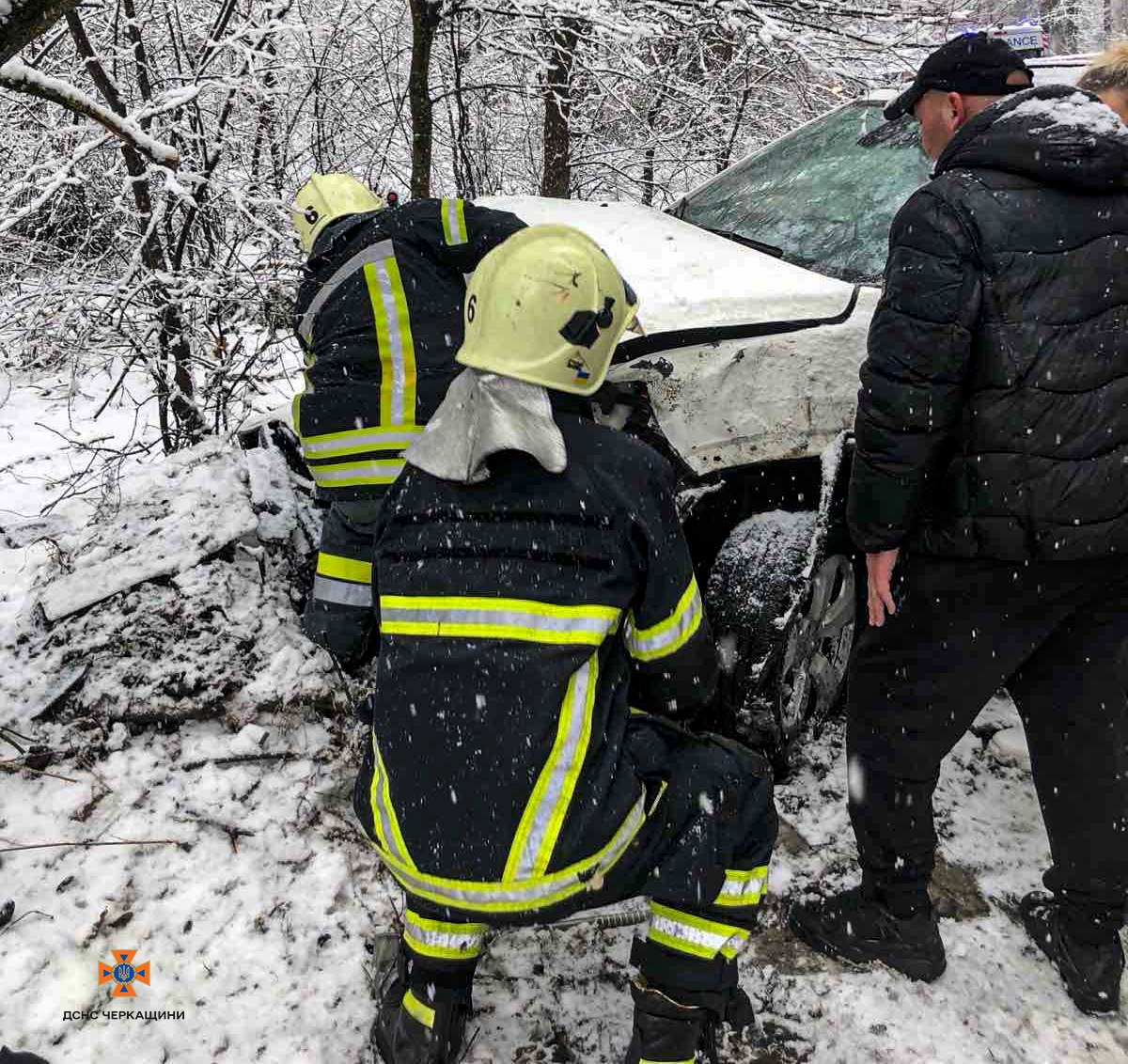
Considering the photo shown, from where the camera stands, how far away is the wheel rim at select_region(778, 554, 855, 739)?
2.61 meters

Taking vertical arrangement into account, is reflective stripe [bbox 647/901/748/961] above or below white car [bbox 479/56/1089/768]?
below

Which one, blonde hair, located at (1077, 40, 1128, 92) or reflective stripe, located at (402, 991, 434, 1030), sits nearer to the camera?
reflective stripe, located at (402, 991, 434, 1030)

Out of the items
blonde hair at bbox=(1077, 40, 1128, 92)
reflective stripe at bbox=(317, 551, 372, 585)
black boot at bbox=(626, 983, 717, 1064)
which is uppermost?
blonde hair at bbox=(1077, 40, 1128, 92)

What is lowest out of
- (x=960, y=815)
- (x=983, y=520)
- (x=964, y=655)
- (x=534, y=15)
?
(x=960, y=815)

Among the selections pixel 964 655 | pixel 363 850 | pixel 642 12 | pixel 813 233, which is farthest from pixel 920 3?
pixel 363 850

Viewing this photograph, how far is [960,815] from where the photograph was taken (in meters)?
2.63

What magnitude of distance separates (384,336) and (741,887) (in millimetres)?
1604

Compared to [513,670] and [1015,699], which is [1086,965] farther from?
[513,670]

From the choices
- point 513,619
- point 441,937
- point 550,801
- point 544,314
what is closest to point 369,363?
point 544,314

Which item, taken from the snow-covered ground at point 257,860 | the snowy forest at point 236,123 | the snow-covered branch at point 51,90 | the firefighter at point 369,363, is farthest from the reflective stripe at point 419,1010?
the snowy forest at point 236,123

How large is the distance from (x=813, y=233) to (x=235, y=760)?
2.75 metres

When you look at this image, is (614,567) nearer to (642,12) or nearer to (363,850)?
(363,850)

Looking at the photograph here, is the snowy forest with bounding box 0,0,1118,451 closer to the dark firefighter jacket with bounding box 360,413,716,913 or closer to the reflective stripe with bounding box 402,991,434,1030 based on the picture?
the dark firefighter jacket with bounding box 360,413,716,913

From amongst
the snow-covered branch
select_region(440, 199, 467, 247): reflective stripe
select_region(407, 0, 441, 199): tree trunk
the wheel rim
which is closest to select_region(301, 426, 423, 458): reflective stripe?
select_region(440, 199, 467, 247): reflective stripe
